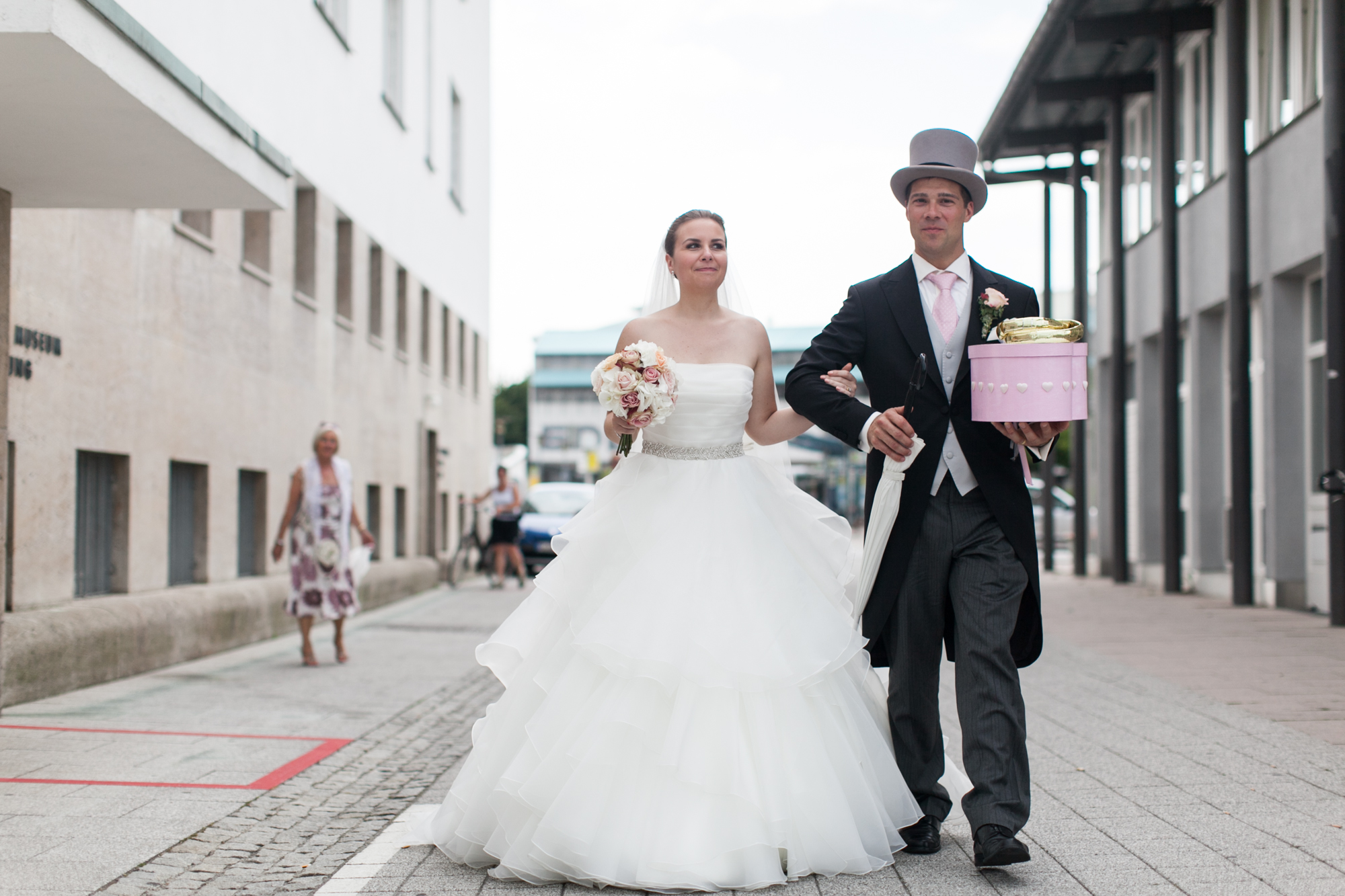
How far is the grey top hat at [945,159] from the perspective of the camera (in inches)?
177

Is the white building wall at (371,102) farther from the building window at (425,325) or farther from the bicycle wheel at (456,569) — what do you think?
the bicycle wheel at (456,569)

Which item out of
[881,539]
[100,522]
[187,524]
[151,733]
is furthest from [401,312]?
[881,539]

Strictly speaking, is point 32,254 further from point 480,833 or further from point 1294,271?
point 1294,271

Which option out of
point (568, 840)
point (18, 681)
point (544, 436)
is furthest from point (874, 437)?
point (544, 436)

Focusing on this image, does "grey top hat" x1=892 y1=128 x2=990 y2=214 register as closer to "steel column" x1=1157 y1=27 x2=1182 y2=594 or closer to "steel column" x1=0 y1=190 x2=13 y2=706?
"steel column" x1=0 y1=190 x2=13 y2=706

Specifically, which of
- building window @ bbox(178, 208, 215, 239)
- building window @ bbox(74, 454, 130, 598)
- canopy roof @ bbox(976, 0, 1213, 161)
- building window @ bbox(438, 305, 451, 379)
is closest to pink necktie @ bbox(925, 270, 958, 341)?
building window @ bbox(74, 454, 130, 598)

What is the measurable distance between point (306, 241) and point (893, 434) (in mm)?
13018

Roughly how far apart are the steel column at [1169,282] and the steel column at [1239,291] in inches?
80.7

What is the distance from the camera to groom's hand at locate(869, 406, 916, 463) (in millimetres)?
4180

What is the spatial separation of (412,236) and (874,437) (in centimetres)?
1912

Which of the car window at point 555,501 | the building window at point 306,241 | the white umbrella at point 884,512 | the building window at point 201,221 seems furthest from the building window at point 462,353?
the white umbrella at point 884,512

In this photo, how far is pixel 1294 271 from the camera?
1363 centimetres

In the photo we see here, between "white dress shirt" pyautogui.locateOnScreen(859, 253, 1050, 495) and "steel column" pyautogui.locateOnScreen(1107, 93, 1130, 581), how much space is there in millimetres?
15496

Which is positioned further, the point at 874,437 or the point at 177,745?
the point at 177,745
